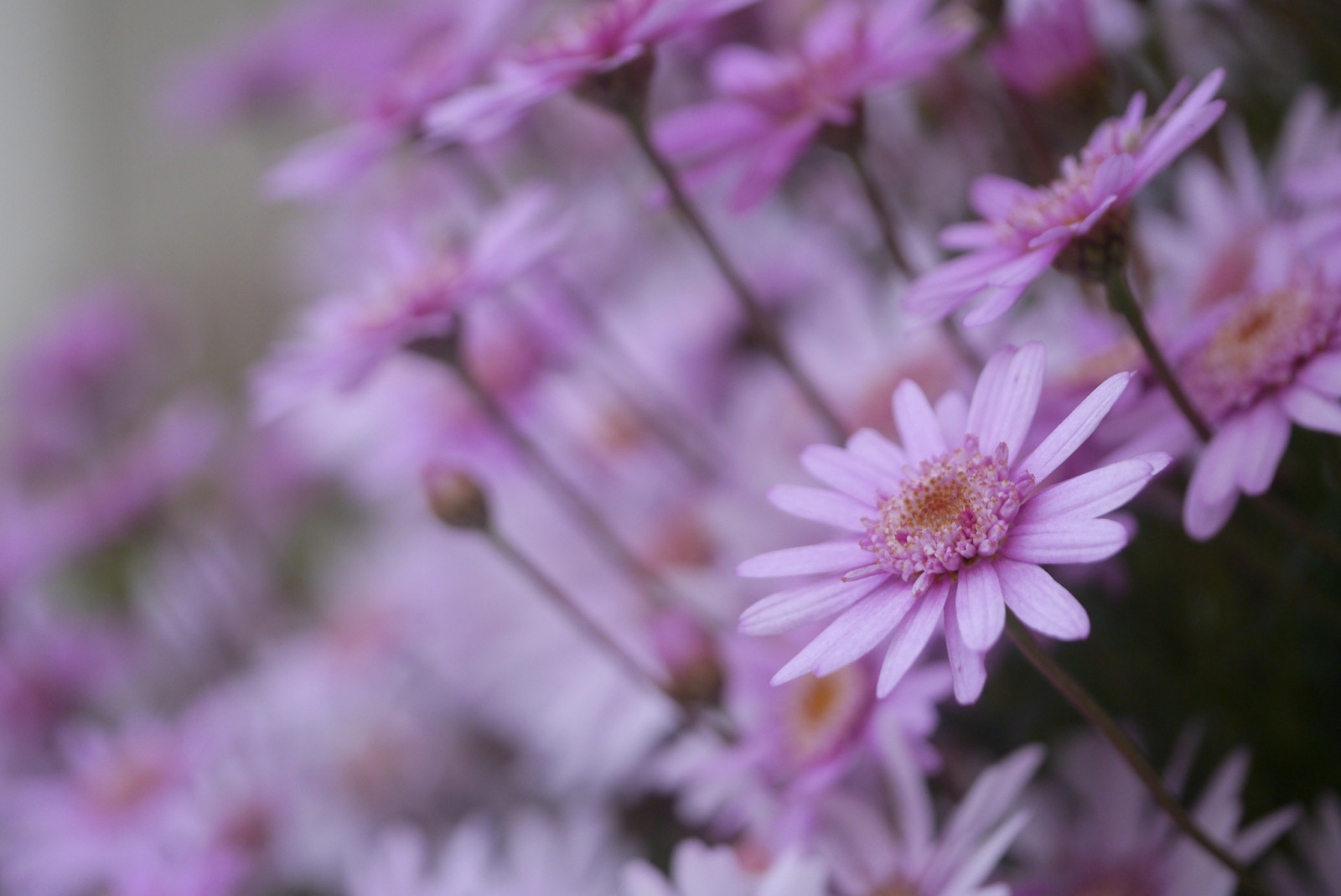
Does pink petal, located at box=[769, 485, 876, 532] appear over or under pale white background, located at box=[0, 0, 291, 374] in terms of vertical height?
under

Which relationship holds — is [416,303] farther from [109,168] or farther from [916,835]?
[109,168]

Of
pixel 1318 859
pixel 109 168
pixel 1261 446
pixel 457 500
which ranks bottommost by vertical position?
pixel 1318 859

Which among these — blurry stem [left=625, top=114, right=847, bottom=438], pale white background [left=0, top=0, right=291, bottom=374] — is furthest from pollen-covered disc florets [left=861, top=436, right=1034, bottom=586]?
pale white background [left=0, top=0, right=291, bottom=374]

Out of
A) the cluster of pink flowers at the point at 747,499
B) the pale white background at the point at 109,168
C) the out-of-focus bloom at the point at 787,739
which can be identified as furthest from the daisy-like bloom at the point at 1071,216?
the pale white background at the point at 109,168

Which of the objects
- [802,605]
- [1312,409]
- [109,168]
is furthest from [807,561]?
[109,168]

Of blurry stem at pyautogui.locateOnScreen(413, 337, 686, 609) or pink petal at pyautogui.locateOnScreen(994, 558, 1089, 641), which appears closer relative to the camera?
pink petal at pyautogui.locateOnScreen(994, 558, 1089, 641)

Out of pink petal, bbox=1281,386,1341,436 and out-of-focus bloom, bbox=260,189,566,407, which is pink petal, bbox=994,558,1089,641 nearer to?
pink petal, bbox=1281,386,1341,436
